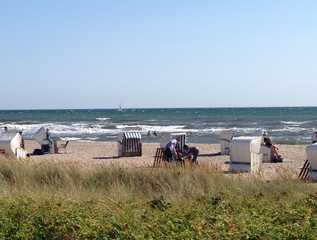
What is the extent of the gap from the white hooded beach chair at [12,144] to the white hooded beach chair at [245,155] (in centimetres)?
787

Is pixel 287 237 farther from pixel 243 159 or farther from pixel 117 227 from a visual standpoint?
pixel 243 159

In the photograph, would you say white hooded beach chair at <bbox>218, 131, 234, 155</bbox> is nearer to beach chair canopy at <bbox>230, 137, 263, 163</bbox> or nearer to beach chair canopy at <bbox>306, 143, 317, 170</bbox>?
beach chair canopy at <bbox>230, 137, 263, 163</bbox>

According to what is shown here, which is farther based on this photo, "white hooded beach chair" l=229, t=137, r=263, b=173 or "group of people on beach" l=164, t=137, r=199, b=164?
"group of people on beach" l=164, t=137, r=199, b=164

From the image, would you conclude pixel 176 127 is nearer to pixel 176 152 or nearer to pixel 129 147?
pixel 129 147

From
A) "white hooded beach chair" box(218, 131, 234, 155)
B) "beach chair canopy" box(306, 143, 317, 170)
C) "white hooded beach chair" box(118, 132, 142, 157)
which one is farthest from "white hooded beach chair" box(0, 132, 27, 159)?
"beach chair canopy" box(306, 143, 317, 170)

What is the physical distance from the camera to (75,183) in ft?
35.7

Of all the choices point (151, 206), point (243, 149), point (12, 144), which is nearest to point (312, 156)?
→ point (243, 149)

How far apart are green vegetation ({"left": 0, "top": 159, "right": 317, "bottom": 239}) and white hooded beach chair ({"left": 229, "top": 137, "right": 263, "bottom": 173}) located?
657 centimetres

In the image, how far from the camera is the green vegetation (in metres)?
5.97

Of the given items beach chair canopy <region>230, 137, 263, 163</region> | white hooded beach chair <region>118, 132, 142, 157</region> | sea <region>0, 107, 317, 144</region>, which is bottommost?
sea <region>0, 107, 317, 144</region>

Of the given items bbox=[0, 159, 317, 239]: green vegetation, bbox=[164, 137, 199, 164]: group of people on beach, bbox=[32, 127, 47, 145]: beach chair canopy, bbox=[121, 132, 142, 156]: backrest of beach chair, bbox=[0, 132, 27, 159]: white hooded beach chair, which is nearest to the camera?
bbox=[0, 159, 317, 239]: green vegetation

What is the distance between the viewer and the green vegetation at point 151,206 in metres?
5.97

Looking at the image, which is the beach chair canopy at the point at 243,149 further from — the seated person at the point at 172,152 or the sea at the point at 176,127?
the sea at the point at 176,127

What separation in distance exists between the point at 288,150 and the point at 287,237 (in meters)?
21.7
